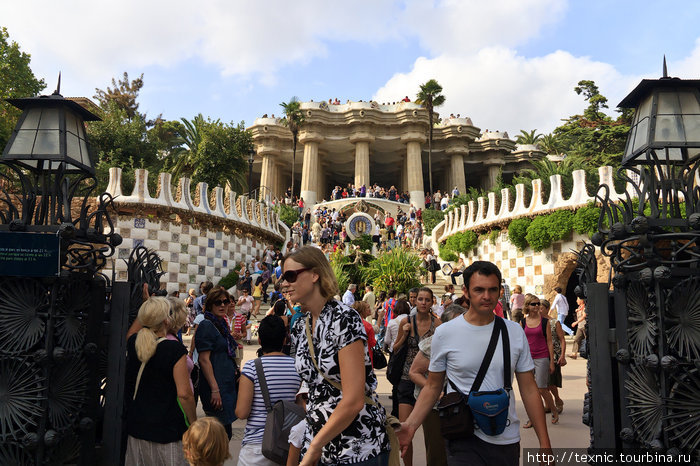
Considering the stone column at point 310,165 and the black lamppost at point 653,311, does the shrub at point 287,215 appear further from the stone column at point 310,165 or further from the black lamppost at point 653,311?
the black lamppost at point 653,311

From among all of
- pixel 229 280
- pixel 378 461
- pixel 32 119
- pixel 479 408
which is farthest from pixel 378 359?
pixel 229 280

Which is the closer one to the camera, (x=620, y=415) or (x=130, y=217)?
(x=620, y=415)

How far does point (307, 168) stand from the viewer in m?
42.9

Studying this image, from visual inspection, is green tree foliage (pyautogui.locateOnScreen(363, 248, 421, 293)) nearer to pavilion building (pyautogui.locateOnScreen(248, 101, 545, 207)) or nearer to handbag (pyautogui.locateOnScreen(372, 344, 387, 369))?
handbag (pyautogui.locateOnScreen(372, 344, 387, 369))

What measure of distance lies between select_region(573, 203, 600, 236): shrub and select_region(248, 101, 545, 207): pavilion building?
911 inches

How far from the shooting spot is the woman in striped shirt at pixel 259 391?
324 centimetres

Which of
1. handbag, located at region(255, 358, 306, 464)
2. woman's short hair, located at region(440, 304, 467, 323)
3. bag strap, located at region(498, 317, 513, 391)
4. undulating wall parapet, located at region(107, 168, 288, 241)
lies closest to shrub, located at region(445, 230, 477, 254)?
undulating wall parapet, located at region(107, 168, 288, 241)

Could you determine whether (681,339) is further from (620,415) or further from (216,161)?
(216,161)

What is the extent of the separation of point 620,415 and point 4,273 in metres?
4.33

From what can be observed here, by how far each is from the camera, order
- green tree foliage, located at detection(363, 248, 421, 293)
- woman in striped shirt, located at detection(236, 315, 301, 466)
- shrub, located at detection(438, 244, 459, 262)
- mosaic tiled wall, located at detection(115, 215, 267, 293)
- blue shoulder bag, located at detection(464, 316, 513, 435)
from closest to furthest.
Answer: blue shoulder bag, located at detection(464, 316, 513, 435), woman in striped shirt, located at detection(236, 315, 301, 466), mosaic tiled wall, located at detection(115, 215, 267, 293), green tree foliage, located at detection(363, 248, 421, 293), shrub, located at detection(438, 244, 459, 262)

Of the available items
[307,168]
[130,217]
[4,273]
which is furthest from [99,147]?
[4,273]

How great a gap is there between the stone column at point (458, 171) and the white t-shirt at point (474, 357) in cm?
4214

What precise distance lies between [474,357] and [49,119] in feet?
12.3

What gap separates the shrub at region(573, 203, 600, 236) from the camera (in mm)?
19141
